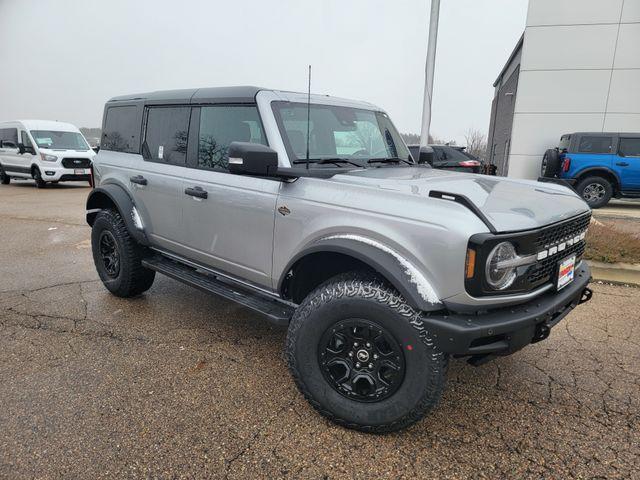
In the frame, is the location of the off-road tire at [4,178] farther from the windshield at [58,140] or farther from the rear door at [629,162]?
the rear door at [629,162]

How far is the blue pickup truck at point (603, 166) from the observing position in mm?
10570

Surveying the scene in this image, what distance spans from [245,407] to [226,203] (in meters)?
1.37

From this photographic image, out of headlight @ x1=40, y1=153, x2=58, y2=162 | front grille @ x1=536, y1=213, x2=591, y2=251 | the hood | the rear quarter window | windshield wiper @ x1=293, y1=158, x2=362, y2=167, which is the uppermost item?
the rear quarter window

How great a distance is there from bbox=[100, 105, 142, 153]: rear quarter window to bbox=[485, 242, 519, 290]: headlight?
3374 mm

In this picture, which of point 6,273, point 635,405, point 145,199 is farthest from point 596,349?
point 6,273

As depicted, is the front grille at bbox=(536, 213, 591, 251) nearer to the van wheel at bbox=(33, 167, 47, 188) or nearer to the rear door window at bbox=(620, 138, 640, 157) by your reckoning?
the rear door window at bbox=(620, 138, 640, 157)

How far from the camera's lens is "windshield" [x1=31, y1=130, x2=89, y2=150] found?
50.1 ft

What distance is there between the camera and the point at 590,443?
93.0 inches

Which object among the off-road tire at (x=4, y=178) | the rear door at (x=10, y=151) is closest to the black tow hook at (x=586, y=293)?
the rear door at (x=10, y=151)

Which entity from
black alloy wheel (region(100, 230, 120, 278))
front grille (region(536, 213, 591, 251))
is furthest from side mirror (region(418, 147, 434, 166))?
black alloy wheel (region(100, 230, 120, 278))

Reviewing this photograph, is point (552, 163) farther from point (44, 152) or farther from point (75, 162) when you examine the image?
point (44, 152)

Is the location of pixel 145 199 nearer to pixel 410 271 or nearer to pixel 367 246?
pixel 367 246

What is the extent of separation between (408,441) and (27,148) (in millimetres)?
17308

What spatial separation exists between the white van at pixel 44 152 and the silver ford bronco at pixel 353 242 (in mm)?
13362
